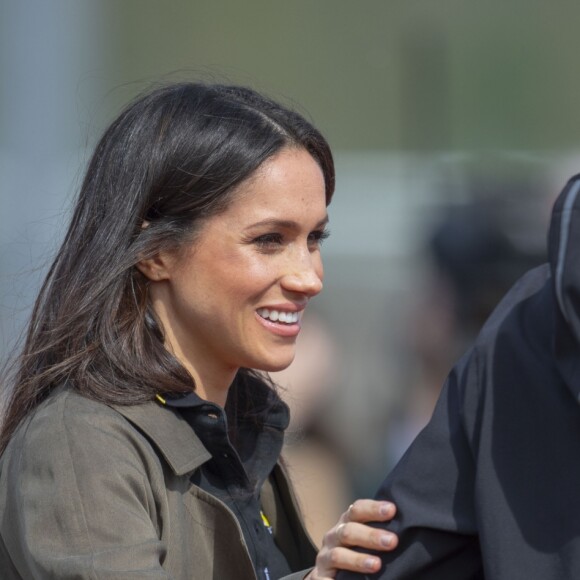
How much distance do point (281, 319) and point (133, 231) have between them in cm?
34

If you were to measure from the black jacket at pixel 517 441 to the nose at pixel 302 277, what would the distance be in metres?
0.55

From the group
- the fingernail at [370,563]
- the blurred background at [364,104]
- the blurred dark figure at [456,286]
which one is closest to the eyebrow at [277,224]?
the fingernail at [370,563]

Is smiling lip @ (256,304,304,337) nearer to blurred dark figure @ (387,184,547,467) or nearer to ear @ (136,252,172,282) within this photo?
ear @ (136,252,172,282)

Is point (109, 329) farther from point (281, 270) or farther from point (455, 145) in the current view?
point (455, 145)

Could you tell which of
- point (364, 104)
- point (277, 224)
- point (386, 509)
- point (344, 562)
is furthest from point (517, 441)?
point (364, 104)

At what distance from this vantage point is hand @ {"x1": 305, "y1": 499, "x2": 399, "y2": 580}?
220 cm

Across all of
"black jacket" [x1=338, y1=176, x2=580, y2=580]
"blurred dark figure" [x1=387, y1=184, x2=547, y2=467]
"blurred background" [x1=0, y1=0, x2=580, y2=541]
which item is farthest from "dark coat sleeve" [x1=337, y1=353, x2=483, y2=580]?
"blurred background" [x1=0, y1=0, x2=580, y2=541]

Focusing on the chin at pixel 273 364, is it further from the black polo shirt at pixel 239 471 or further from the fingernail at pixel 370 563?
the fingernail at pixel 370 563

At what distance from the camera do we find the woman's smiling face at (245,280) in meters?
2.57

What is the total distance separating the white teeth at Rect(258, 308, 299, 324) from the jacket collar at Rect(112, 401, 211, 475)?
0.87ft

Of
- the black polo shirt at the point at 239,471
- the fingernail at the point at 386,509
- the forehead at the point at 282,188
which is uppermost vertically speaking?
the forehead at the point at 282,188

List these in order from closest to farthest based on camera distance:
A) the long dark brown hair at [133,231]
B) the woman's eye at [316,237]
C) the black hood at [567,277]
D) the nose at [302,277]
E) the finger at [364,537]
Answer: the black hood at [567,277], the finger at [364,537], the long dark brown hair at [133,231], the nose at [302,277], the woman's eye at [316,237]

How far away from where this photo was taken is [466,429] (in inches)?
80.4

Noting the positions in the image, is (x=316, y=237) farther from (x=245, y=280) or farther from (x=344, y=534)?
(x=344, y=534)
